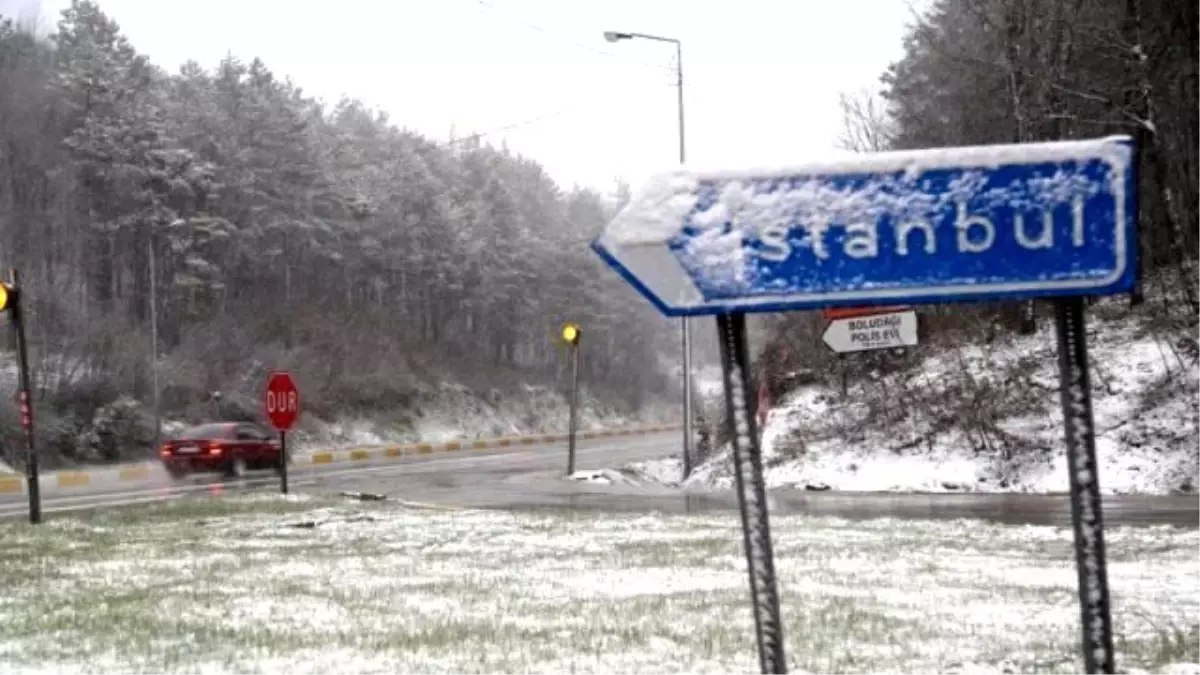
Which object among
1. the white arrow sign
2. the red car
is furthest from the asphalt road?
the white arrow sign

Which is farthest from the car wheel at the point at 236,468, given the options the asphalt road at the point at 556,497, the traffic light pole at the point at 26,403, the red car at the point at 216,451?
the traffic light pole at the point at 26,403

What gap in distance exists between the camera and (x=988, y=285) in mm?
3416

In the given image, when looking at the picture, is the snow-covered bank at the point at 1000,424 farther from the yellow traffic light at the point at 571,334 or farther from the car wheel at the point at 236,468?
the car wheel at the point at 236,468

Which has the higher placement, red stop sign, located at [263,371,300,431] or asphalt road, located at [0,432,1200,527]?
red stop sign, located at [263,371,300,431]

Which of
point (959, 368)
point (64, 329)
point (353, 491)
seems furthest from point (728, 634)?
point (64, 329)

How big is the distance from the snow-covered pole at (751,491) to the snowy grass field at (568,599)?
2.39 meters

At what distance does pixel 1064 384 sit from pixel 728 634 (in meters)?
3.68

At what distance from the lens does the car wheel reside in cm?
2862

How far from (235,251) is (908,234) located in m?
55.6

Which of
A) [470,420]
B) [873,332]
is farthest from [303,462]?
[470,420]

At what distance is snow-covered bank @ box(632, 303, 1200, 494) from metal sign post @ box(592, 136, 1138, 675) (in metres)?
16.9

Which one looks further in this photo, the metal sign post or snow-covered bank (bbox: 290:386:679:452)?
snow-covered bank (bbox: 290:386:679:452)

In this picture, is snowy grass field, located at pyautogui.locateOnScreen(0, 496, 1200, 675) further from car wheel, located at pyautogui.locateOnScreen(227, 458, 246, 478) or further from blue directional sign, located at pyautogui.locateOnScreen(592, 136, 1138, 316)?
car wheel, located at pyautogui.locateOnScreen(227, 458, 246, 478)

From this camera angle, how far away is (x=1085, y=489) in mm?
3438
